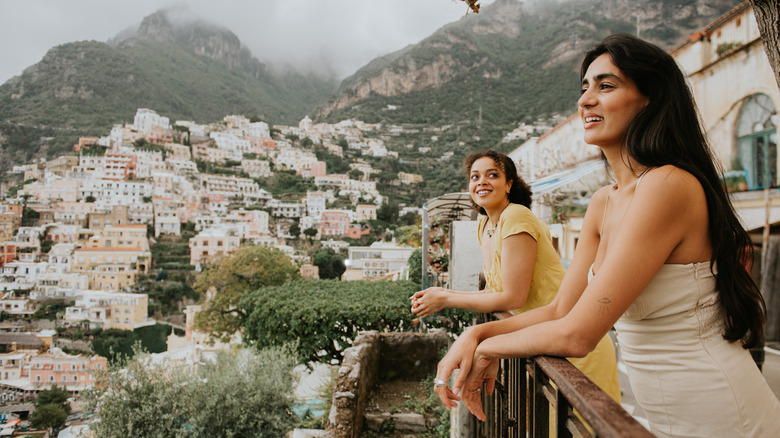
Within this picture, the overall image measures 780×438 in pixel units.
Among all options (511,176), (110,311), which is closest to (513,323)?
(511,176)

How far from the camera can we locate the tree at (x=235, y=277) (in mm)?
18859

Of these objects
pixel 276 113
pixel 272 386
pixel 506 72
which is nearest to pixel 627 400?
pixel 272 386

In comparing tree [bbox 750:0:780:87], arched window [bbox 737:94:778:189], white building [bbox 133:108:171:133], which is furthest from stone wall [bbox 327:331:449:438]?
white building [bbox 133:108:171:133]

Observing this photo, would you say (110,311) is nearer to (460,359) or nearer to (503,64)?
(460,359)

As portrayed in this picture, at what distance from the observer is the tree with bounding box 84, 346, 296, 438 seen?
21.1 ft

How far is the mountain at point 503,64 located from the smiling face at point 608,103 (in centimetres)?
5205

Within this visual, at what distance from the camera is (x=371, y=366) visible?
5.23m

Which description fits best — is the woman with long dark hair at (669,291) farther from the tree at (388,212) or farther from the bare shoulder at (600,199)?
the tree at (388,212)

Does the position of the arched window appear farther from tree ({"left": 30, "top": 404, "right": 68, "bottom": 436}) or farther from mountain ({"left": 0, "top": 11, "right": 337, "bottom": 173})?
mountain ({"left": 0, "top": 11, "right": 337, "bottom": 173})

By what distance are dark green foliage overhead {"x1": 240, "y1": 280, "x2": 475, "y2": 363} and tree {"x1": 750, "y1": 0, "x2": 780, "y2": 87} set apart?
5348mm

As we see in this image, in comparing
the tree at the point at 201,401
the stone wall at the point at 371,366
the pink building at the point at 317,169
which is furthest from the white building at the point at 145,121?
the stone wall at the point at 371,366

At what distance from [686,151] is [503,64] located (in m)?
101

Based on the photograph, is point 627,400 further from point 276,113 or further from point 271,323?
point 276,113

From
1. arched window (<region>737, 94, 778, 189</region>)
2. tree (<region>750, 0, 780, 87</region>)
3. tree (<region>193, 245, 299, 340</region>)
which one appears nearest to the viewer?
tree (<region>750, 0, 780, 87</region>)
